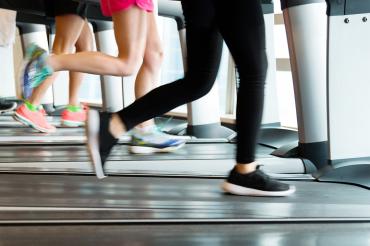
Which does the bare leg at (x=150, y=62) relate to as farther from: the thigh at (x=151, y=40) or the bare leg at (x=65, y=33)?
the bare leg at (x=65, y=33)

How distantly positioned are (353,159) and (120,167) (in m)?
0.94

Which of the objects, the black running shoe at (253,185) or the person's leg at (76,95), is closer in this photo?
the black running shoe at (253,185)

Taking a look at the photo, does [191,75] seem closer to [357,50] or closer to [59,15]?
[357,50]

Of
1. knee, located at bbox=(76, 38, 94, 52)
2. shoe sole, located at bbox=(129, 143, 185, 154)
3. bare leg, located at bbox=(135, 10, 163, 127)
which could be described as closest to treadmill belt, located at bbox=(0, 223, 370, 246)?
shoe sole, located at bbox=(129, 143, 185, 154)

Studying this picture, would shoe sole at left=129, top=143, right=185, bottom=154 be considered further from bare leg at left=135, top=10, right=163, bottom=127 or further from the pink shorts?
the pink shorts

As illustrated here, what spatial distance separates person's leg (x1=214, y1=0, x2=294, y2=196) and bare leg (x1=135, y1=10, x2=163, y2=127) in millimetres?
944

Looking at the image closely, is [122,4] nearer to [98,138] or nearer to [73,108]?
[98,138]

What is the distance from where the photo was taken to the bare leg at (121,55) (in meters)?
1.92

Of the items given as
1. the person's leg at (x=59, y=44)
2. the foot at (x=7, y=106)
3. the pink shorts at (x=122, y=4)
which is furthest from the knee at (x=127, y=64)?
the foot at (x=7, y=106)

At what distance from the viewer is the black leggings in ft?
5.16

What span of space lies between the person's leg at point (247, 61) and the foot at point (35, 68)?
0.73 metres

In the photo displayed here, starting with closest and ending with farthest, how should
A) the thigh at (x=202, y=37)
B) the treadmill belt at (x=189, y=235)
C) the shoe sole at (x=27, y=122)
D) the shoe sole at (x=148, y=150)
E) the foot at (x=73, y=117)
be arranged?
1. the treadmill belt at (x=189, y=235)
2. the thigh at (x=202, y=37)
3. the shoe sole at (x=148, y=150)
4. the shoe sole at (x=27, y=122)
5. the foot at (x=73, y=117)

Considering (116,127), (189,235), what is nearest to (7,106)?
(116,127)

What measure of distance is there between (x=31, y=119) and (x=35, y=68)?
1.21 metres
